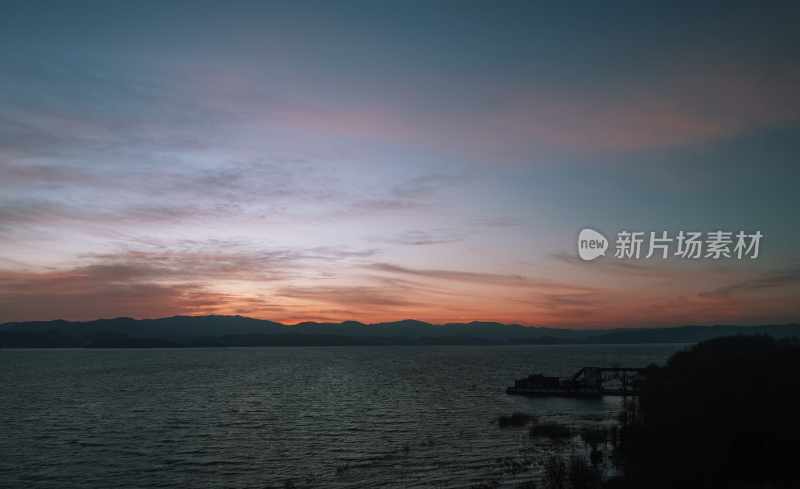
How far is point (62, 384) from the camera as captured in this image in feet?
394

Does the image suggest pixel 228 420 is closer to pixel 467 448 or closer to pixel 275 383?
pixel 467 448

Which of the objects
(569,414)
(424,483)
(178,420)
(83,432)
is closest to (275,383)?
(178,420)

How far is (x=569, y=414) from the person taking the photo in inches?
2717

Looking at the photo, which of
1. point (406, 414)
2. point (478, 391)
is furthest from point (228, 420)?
point (478, 391)

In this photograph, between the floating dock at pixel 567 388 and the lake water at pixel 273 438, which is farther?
the floating dock at pixel 567 388

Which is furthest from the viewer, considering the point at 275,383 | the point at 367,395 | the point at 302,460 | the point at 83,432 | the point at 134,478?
the point at 275,383

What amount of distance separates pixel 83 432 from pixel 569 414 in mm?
55095

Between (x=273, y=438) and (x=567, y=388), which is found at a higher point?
(x=567, y=388)

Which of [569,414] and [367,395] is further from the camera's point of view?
[367,395]

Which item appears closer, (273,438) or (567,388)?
(273,438)

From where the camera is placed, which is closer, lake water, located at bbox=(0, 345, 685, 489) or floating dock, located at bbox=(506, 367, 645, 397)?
lake water, located at bbox=(0, 345, 685, 489)

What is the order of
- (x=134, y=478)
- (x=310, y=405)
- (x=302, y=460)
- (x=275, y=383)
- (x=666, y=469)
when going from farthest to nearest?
(x=275, y=383), (x=310, y=405), (x=302, y=460), (x=134, y=478), (x=666, y=469)

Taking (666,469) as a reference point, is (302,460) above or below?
below

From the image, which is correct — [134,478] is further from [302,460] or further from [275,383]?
[275,383]
